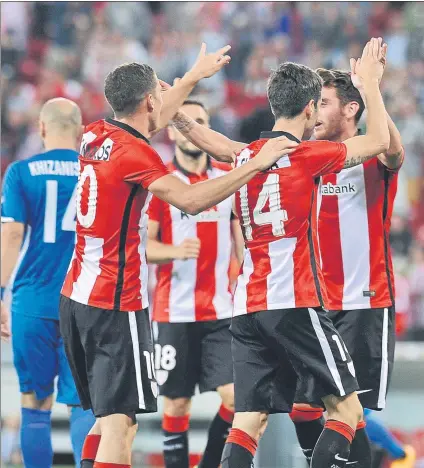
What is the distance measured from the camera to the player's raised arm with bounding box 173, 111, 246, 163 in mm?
4934

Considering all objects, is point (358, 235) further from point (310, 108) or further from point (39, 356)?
point (39, 356)

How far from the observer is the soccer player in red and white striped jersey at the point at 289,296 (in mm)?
4215

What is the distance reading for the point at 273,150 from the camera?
13.6 ft

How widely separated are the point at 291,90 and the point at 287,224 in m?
0.61

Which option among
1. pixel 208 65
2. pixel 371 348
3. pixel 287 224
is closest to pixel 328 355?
pixel 287 224

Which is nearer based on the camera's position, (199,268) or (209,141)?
(209,141)

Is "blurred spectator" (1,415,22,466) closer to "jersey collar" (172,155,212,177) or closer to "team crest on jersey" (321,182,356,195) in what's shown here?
"jersey collar" (172,155,212,177)

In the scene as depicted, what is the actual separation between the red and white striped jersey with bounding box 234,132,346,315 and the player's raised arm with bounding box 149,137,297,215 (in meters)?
0.10

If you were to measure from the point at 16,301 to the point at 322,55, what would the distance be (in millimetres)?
9059

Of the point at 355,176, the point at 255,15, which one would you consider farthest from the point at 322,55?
the point at 355,176

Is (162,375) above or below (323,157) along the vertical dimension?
below

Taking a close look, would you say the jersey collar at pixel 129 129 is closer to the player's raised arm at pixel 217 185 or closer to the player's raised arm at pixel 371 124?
the player's raised arm at pixel 217 185

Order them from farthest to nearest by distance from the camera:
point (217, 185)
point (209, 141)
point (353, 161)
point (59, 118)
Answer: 1. point (59, 118)
2. point (209, 141)
3. point (353, 161)
4. point (217, 185)

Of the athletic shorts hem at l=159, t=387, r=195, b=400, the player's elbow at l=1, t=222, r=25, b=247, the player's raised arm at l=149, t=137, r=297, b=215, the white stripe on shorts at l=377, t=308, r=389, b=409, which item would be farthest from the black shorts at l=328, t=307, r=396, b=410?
the player's elbow at l=1, t=222, r=25, b=247
